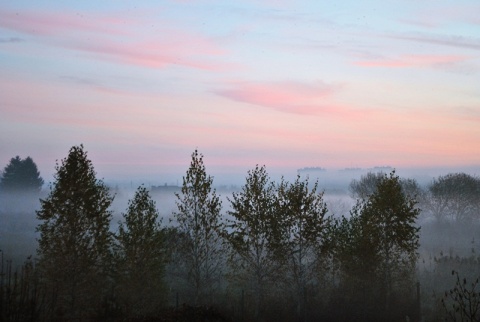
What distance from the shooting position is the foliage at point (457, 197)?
331ft

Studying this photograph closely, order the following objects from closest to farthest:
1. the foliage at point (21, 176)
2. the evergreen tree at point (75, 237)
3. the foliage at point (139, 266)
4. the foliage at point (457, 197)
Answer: the evergreen tree at point (75, 237), the foliage at point (139, 266), the foliage at point (457, 197), the foliage at point (21, 176)

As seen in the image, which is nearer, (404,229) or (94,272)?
(94,272)

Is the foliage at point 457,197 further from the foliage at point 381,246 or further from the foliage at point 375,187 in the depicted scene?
the foliage at point 381,246

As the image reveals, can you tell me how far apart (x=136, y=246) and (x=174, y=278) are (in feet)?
56.7

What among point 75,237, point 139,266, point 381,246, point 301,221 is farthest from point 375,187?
point 75,237

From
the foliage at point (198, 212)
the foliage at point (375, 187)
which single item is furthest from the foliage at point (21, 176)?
the foliage at point (198, 212)

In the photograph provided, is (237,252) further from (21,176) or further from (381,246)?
(21,176)

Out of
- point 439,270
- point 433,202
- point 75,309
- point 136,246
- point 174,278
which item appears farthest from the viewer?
point 433,202

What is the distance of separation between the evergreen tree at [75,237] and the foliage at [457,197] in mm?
88728

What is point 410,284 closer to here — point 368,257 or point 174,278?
point 368,257

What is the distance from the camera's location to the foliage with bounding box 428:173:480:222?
331 feet

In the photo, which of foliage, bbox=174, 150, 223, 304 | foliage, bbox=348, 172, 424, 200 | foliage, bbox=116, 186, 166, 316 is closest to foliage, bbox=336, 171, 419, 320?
foliage, bbox=174, 150, 223, 304

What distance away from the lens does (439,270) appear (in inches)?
2322

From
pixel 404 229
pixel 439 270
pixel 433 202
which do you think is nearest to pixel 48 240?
pixel 404 229
